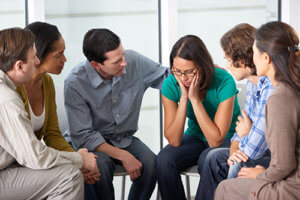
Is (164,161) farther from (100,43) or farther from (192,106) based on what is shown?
(100,43)

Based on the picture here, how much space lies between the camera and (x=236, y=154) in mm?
2086

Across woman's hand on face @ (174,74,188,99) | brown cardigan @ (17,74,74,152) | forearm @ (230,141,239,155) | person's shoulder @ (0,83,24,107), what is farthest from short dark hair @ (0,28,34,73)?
forearm @ (230,141,239,155)

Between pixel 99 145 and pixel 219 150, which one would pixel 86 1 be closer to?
pixel 99 145

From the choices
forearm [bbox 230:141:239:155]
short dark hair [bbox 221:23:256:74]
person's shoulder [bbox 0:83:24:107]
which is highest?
short dark hair [bbox 221:23:256:74]

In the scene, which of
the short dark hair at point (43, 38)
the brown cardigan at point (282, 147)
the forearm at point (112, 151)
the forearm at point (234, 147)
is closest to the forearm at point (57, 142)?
the forearm at point (112, 151)

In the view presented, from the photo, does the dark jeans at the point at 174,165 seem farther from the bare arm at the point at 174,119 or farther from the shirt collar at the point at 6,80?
the shirt collar at the point at 6,80

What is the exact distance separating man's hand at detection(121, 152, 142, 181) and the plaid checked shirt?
60 cm

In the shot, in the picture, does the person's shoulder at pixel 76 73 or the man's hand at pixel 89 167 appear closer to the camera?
the man's hand at pixel 89 167

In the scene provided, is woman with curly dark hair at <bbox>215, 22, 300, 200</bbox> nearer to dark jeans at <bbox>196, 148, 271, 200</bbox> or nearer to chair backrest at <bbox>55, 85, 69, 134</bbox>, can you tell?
dark jeans at <bbox>196, 148, 271, 200</bbox>

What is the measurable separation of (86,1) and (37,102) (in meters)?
1.10

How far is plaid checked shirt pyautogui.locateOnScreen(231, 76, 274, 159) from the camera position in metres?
1.95

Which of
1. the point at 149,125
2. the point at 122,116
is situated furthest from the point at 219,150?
the point at 149,125

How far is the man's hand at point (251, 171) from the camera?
1.87m

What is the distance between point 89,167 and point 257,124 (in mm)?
844
